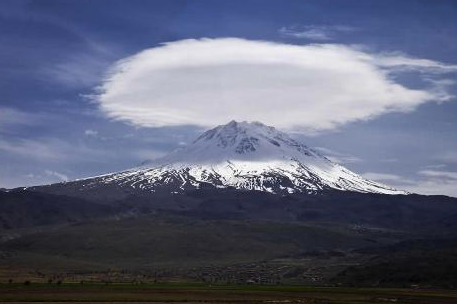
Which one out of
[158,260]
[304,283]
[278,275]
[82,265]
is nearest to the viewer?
[304,283]

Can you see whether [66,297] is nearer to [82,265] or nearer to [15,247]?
[82,265]

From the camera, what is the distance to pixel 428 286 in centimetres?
11088

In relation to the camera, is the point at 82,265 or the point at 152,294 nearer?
the point at 152,294

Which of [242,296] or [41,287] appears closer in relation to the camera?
[242,296]

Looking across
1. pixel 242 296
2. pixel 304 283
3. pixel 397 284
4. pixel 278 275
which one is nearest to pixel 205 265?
pixel 278 275

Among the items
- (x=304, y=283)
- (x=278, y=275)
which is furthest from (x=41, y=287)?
(x=278, y=275)

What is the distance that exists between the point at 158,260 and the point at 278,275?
52.7m

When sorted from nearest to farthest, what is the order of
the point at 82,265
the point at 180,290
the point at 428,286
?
the point at 180,290 < the point at 428,286 < the point at 82,265

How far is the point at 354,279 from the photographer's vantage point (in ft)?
400

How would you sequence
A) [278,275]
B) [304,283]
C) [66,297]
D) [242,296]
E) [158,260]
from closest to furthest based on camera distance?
[66,297], [242,296], [304,283], [278,275], [158,260]

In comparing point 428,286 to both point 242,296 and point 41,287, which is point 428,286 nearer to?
point 242,296

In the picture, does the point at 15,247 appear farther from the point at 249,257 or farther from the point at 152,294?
the point at 152,294

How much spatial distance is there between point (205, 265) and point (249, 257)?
24309 mm

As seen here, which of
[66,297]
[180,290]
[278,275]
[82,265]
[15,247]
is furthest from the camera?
[15,247]
